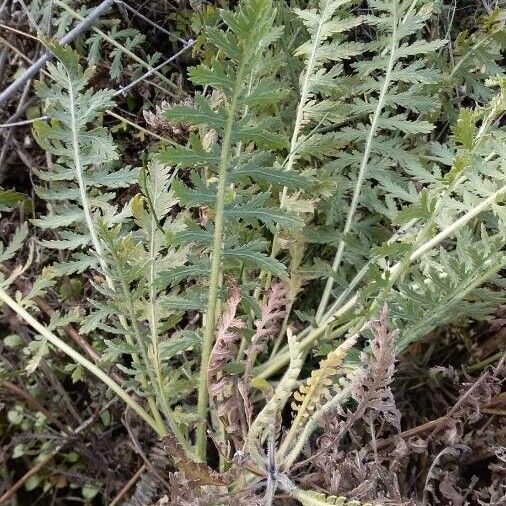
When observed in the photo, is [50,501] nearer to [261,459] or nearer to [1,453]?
[1,453]

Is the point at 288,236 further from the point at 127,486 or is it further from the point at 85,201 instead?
the point at 127,486

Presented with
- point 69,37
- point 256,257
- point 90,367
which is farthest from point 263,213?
point 69,37

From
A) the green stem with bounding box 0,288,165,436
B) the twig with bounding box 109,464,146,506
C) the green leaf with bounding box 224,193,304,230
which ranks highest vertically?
the green leaf with bounding box 224,193,304,230

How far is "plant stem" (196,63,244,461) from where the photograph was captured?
2.28 ft

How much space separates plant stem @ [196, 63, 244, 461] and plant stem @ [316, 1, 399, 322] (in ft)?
0.62

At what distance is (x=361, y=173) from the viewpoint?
0.92m

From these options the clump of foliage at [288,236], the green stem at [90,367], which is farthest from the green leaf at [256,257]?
the green stem at [90,367]

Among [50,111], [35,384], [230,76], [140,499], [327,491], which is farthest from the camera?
[35,384]

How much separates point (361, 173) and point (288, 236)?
0.14 metres

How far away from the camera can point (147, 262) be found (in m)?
0.79

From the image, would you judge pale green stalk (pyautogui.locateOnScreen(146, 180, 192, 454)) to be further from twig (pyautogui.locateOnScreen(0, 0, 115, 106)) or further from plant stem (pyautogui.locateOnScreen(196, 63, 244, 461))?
twig (pyautogui.locateOnScreen(0, 0, 115, 106))

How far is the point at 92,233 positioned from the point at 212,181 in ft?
0.61

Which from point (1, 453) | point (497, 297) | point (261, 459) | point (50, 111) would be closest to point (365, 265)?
point (497, 297)

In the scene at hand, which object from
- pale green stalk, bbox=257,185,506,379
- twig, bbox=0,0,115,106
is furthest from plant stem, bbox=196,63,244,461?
twig, bbox=0,0,115,106
